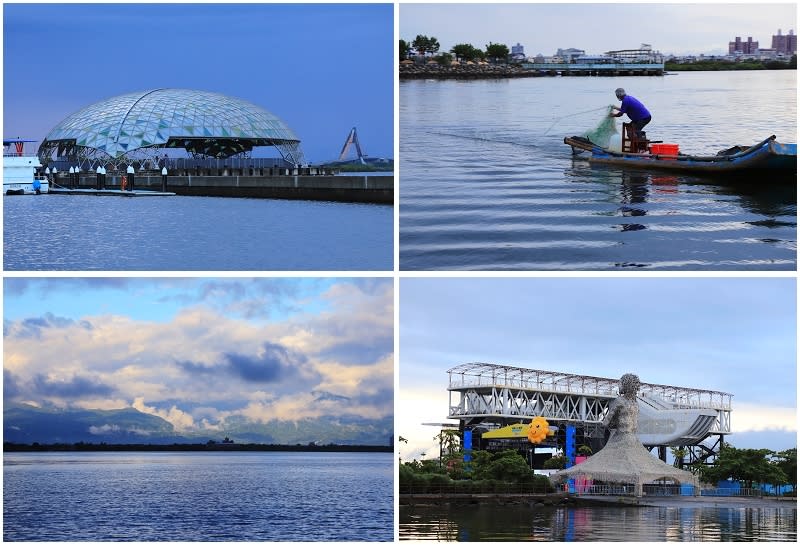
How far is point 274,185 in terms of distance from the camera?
27.2m

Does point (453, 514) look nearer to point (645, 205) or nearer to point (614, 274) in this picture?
point (614, 274)

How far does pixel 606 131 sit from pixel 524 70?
1.39 meters

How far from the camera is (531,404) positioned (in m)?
12.9

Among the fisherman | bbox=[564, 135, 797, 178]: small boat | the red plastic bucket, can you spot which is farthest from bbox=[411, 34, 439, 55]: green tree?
the red plastic bucket

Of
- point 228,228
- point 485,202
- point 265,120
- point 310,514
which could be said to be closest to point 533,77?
point 485,202

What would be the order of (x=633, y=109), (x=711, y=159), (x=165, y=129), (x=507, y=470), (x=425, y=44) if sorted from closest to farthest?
(x=425, y=44) → (x=507, y=470) → (x=711, y=159) → (x=633, y=109) → (x=165, y=129)

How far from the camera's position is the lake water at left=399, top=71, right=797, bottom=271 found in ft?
33.4

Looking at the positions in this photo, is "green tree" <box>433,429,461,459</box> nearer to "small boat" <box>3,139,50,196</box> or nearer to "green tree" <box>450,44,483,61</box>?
"green tree" <box>450,44,483,61</box>

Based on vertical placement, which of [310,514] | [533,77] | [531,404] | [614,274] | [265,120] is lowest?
[310,514]

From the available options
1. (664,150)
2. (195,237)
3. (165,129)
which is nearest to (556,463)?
(664,150)

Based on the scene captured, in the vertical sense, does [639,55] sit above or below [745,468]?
above

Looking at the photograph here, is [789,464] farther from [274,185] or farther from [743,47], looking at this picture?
[274,185]

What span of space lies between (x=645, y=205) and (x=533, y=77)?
195 cm

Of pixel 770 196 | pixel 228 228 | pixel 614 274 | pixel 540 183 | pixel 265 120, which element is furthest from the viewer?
pixel 265 120
